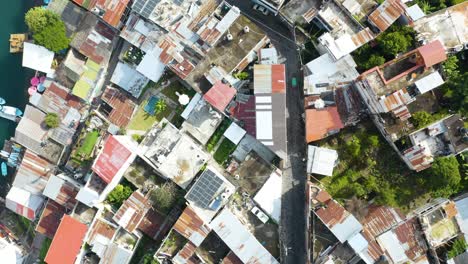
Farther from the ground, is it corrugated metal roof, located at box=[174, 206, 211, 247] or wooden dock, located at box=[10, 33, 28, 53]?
wooden dock, located at box=[10, 33, 28, 53]

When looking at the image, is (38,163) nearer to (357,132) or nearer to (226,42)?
(226,42)

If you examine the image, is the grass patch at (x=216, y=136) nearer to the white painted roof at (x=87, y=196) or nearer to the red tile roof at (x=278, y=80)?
the red tile roof at (x=278, y=80)

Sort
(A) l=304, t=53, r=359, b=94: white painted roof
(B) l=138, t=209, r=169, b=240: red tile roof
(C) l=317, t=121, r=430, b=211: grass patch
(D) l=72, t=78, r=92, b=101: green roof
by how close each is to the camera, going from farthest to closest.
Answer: (D) l=72, t=78, r=92, b=101: green roof → (B) l=138, t=209, r=169, b=240: red tile roof → (C) l=317, t=121, r=430, b=211: grass patch → (A) l=304, t=53, r=359, b=94: white painted roof

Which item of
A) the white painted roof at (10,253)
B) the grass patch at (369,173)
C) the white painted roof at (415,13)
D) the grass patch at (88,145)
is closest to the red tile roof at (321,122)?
the grass patch at (369,173)

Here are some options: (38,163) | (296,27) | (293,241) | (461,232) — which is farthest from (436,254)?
(38,163)

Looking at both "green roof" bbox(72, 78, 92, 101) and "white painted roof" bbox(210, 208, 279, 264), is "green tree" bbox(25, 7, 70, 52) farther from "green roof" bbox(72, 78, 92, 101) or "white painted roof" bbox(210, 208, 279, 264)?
"white painted roof" bbox(210, 208, 279, 264)

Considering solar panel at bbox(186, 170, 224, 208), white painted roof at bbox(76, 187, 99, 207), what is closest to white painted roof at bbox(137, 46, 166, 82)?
solar panel at bbox(186, 170, 224, 208)
